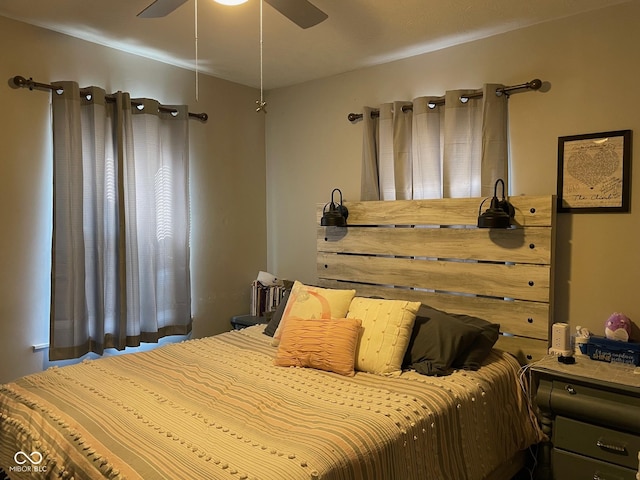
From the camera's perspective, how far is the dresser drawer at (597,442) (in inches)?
81.5

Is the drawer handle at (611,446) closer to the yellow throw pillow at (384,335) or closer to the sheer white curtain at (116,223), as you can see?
the yellow throw pillow at (384,335)

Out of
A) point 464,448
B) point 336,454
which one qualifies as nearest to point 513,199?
point 464,448

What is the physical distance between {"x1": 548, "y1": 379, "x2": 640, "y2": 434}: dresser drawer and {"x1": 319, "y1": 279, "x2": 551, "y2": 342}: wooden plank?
0.40 meters

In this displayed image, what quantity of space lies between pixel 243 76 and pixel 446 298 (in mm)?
2282

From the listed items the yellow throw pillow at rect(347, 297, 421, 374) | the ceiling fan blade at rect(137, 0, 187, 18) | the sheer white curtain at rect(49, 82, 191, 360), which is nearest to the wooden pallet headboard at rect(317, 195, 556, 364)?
the yellow throw pillow at rect(347, 297, 421, 374)

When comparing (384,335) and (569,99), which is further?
(569,99)

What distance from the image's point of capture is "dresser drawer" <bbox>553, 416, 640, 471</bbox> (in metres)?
2.07

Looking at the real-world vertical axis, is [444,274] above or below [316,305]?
above

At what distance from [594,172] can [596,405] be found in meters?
1.18

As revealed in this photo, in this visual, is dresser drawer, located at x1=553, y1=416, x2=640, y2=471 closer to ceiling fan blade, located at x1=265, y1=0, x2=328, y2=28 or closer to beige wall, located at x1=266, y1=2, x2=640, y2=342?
beige wall, located at x1=266, y1=2, x2=640, y2=342

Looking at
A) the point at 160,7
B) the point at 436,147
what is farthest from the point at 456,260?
the point at 160,7

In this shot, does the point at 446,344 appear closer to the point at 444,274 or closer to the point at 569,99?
the point at 444,274

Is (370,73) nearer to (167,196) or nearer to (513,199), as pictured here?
(513,199)

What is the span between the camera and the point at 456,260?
2938 mm
